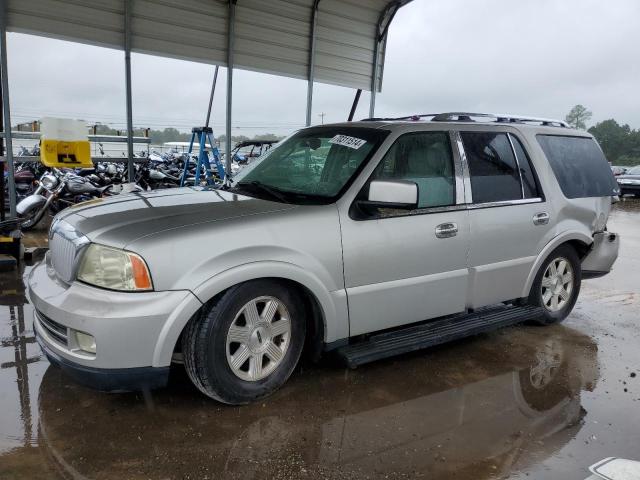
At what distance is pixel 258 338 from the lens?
3.12m

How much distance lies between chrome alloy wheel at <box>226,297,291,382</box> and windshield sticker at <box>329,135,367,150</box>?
130 centimetres

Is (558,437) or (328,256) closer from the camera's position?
(558,437)

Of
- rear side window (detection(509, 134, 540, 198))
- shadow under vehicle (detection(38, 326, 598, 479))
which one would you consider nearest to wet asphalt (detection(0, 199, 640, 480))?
shadow under vehicle (detection(38, 326, 598, 479))

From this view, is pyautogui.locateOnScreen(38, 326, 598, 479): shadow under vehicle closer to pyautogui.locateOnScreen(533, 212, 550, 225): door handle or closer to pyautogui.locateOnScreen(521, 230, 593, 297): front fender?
pyautogui.locateOnScreen(521, 230, 593, 297): front fender

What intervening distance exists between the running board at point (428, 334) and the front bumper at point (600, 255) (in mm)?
973

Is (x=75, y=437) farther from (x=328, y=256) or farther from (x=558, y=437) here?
(x=558, y=437)

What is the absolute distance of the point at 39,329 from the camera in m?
3.11

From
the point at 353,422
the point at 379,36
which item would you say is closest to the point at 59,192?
the point at 379,36

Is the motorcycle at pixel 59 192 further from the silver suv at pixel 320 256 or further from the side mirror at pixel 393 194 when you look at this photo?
the side mirror at pixel 393 194

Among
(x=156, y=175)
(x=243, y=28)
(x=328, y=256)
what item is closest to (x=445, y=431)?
(x=328, y=256)

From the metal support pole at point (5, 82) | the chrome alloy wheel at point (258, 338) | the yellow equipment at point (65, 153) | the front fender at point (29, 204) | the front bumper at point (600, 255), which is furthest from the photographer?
the front fender at point (29, 204)

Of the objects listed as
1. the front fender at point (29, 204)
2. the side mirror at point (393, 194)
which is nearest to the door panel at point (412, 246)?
the side mirror at point (393, 194)

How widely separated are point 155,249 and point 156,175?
9.33 meters

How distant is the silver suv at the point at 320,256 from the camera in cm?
275
